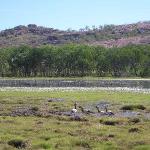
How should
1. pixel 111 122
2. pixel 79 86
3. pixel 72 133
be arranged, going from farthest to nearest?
pixel 79 86, pixel 111 122, pixel 72 133

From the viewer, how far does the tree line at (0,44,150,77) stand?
17412 centimetres

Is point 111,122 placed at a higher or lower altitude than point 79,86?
lower

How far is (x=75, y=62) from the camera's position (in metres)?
177

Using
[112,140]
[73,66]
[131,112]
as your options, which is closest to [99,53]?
[73,66]

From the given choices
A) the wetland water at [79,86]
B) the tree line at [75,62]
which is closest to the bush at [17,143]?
the wetland water at [79,86]

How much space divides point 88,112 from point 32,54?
13801 cm

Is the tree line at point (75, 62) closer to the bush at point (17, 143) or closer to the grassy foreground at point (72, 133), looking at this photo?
the grassy foreground at point (72, 133)

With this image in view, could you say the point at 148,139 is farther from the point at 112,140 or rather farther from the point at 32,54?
the point at 32,54

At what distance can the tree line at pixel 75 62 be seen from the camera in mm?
174125

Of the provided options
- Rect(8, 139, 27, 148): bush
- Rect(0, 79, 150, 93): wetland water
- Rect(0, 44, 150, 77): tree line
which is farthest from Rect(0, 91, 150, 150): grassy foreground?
Rect(0, 44, 150, 77): tree line

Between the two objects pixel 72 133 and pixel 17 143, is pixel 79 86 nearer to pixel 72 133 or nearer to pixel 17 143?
pixel 72 133

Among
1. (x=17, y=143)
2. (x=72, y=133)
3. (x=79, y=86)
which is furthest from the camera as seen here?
(x=79, y=86)

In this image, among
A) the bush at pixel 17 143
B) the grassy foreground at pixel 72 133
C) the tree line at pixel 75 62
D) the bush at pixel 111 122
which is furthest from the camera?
the tree line at pixel 75 62

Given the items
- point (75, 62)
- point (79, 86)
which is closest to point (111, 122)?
point (79, 86)
